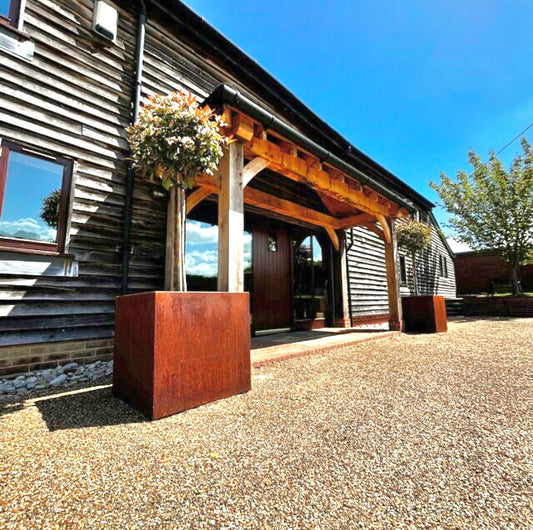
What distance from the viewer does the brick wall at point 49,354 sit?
2449mm

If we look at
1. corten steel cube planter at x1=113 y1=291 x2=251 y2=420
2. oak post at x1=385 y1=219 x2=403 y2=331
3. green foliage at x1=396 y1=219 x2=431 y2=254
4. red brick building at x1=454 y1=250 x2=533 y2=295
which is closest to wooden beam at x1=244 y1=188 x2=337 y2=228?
oak post at x1=385 y1=219 x2=403 y2=331

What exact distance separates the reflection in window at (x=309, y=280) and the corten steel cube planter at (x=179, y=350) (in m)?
3.68

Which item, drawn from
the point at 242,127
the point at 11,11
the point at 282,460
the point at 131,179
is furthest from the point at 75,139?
the point at 282,460

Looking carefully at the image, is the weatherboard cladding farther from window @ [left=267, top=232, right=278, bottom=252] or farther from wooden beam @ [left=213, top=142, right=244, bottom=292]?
window @ [left=267, top=232, right=278, bottom=252]

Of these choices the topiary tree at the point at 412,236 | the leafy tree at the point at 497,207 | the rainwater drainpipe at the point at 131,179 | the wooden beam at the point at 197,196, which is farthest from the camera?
the leafy tree at the point at 497,207

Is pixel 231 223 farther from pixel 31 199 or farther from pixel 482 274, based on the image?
pixel 482 274

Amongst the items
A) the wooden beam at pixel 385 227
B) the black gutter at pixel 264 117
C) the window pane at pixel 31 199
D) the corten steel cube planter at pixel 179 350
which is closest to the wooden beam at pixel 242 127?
the black gutter at pixel 264 117

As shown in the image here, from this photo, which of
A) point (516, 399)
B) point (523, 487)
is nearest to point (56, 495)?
point (523, 487)

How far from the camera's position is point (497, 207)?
36.0 feet

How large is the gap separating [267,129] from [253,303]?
9.60 ft

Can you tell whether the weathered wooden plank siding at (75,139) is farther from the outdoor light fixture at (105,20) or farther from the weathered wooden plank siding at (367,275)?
the weathered wooden plank siding at (367,275)

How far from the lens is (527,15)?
253 inches

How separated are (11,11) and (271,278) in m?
4.67

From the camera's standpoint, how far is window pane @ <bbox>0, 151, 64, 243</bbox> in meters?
2.63
